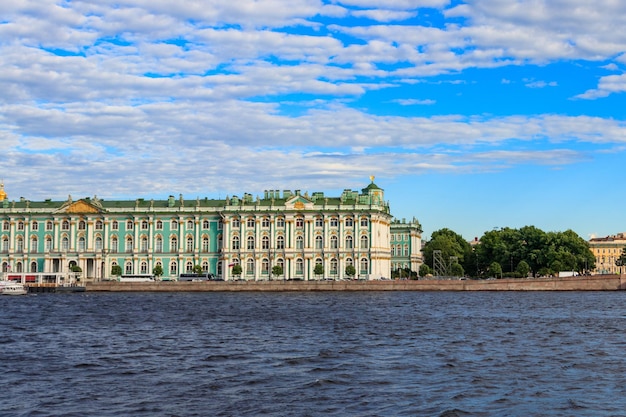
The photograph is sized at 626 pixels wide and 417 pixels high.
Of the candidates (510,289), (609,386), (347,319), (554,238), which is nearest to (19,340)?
(347,319)

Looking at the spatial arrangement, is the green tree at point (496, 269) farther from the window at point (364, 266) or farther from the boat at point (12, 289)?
the boat at point (12, 289)

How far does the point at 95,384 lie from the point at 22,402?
8.47ft

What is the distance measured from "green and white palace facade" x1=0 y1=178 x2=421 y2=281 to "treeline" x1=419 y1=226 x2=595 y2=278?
14694 mm

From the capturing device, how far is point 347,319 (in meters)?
43.7

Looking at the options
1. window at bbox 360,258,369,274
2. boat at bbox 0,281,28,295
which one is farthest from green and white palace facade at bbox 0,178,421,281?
boat at bbox 0,281,28,295

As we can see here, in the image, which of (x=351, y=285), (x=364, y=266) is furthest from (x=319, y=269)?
(x=351, y=285)

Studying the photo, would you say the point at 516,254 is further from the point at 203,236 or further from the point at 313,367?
the point at 313,367

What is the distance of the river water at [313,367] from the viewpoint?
63.1ft

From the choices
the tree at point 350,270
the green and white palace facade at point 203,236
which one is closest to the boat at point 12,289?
the green and white palace facade at point 203,236

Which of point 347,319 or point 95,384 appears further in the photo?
point 347,319

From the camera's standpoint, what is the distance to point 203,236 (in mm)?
99125

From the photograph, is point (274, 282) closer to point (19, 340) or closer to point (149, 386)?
point (19, 340)

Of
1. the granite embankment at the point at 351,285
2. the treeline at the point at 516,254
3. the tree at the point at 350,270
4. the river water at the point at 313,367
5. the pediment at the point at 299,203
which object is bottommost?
the river water at the point at 313,367

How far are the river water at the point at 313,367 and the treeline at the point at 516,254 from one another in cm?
6470
